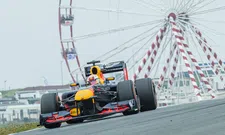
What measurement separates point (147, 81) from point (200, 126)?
7659 mm

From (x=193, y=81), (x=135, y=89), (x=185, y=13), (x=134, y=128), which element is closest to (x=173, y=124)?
(x=134, y=128)

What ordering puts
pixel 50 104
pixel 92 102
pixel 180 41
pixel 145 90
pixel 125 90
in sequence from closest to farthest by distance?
1. pixel 92 102
2. pixel 125 90
3. pixel 50 104
4. pixel 145 90
5. pixel 180 41

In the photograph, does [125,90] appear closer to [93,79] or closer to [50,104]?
[93,79]

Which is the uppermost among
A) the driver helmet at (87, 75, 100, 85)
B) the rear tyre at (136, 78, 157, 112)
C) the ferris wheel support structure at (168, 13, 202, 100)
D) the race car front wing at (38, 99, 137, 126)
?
the ferris wheel support structure at (168, 13, 202, 100)

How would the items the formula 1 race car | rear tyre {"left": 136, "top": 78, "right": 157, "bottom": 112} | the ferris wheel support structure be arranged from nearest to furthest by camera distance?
the formula 1 race car, rear tyre {"left": 136, "top": 78, "right": 157, "bottom": 112}, the ferris wheel support structure

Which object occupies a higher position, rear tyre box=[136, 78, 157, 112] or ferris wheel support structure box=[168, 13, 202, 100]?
ferris wheel support structure box=[168, 13, 202, 100]

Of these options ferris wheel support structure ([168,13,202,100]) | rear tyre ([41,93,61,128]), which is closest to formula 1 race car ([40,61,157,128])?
rear tyre ([41,93,61,128])

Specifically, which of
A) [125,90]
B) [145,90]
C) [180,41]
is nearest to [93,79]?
[145,90]

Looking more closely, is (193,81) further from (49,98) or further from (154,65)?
(49,98)

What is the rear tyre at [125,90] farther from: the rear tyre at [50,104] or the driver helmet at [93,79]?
the rear tyre at [50,104]

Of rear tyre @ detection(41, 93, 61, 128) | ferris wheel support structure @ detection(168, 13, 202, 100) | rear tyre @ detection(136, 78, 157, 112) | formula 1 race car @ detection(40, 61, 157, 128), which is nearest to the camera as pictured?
formula 1 race car @ detection(40, 61, 157, 128)

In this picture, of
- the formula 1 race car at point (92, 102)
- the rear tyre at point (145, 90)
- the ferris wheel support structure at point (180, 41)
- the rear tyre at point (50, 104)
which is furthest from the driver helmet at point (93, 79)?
the ferris wheel support structure at point (180, 41)

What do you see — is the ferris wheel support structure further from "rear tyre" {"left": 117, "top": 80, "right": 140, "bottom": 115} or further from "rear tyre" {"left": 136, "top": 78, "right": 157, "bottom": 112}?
"rear tyre" {"left": 117, "top": 80, "right": 140, "bottom": 115}

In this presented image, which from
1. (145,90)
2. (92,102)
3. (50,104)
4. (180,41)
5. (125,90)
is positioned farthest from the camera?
(180,41)
